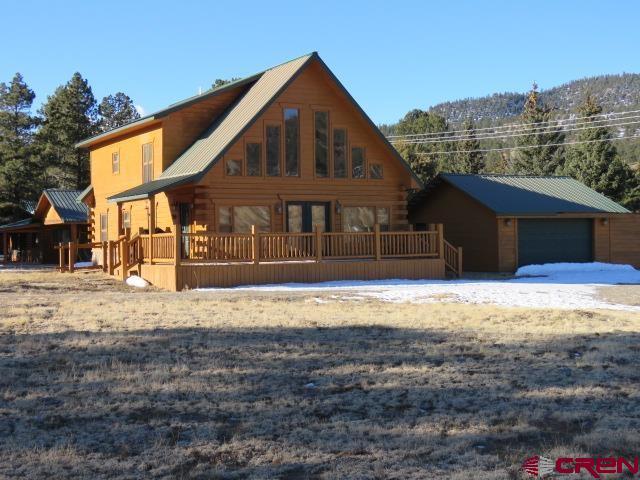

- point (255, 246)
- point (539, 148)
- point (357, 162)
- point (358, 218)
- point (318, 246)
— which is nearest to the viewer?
point (255, 246)

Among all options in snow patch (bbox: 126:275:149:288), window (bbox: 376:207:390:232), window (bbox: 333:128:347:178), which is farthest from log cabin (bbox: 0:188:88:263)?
window (bbox: 376:207:390:232)

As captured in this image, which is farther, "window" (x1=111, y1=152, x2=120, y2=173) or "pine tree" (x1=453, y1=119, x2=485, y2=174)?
"pine tree" (x1=453, y1=119, x2=485, y2=174)

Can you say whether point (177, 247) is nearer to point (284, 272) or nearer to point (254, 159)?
point (284, 272)

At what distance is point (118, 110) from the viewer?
77.1 metres

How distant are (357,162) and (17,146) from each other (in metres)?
35.5

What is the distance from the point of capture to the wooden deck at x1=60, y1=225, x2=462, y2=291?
23297 mm

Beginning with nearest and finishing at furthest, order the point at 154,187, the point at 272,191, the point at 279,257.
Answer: the point at 279,257, the point at 154,187, the point at 272,191

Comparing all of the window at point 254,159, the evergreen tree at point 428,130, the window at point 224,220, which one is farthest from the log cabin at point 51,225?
the evergreen tree at point 428,130

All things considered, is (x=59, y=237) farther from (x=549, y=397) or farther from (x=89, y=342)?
(x=549, y=397)

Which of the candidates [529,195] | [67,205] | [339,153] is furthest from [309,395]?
[67,205]

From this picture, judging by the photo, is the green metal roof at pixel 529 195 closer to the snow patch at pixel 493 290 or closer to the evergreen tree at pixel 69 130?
the snow patch at pixel 493 290

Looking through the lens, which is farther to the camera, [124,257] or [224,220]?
[224,220]

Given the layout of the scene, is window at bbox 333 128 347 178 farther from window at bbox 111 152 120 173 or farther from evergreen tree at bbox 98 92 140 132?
evergreen tree at bbox 98 92 140 132

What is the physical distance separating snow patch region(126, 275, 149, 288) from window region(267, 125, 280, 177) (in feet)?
19.2
